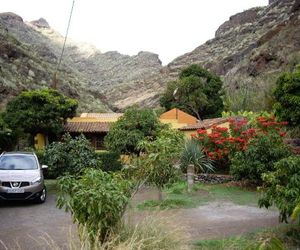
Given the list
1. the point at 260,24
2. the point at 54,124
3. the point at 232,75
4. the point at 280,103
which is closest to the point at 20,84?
the point at 54,124

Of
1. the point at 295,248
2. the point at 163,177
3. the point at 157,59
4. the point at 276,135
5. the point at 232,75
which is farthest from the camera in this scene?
the point at 157,59

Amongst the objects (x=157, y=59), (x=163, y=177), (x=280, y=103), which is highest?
(x=157, y=59)

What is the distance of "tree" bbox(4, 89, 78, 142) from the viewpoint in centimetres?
3284

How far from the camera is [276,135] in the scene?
17.7 m

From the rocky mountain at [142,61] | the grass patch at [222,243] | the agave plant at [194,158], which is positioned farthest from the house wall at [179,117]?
the grass patch at [222,243]

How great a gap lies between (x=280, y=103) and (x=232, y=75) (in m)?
37.2

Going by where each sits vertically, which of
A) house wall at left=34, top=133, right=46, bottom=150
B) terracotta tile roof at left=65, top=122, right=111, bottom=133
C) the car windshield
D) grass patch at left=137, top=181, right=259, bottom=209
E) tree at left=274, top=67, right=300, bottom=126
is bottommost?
grass patch at left=137, top=181, right=259, bottom=209

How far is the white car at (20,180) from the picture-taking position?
13.7 meters

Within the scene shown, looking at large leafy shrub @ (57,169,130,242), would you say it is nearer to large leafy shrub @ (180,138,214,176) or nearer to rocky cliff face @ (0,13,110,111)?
large leafy shrub @ (180,138,214,176)

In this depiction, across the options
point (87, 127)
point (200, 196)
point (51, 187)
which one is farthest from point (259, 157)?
point (87, 127)

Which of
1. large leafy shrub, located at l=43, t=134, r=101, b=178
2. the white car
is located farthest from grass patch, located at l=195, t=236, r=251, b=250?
large leafy shrub, located at l=43, t=134, r=101, b=178

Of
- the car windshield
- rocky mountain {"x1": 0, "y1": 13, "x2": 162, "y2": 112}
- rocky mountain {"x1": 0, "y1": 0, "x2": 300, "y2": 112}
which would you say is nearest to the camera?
the car windshield

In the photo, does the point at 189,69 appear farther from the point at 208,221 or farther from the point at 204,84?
the point at 208,221

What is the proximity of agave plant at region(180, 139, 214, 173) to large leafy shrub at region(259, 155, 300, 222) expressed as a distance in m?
10.8
